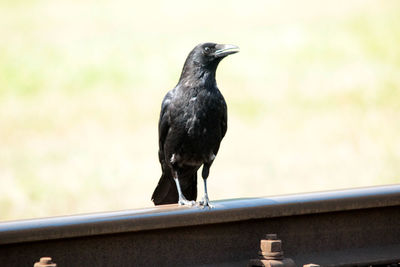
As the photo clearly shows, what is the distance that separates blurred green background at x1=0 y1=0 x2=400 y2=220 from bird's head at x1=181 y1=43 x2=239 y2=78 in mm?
4648

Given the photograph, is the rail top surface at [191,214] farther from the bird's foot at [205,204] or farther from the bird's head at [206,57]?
the bird's head at [206,57]

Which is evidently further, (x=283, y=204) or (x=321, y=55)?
(x=321, y=55)

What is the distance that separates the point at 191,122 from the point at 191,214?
1467 mm

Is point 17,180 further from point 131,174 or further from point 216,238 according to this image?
point 216,238

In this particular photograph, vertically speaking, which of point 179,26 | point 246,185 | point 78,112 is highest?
point 179,26

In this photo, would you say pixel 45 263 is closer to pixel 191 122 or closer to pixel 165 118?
pixel 191 122

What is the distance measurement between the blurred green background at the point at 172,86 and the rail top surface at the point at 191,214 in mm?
5712

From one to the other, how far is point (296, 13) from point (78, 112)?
5615 mm

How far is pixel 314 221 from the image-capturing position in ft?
18.1

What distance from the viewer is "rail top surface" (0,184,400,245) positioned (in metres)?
4.63

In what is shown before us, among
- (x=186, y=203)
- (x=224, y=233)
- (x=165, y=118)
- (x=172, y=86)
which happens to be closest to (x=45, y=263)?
(x=224, y=233)

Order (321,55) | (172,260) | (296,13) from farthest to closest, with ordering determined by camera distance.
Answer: (296,13)
(321,55)
(172,260)

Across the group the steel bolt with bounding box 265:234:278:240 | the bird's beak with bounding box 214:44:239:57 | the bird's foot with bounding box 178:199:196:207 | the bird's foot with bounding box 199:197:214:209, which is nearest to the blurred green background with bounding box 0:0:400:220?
the bird's foot with bounding box 178:199:196:207

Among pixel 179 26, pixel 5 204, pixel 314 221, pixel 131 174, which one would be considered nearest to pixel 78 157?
pixel 131 174
